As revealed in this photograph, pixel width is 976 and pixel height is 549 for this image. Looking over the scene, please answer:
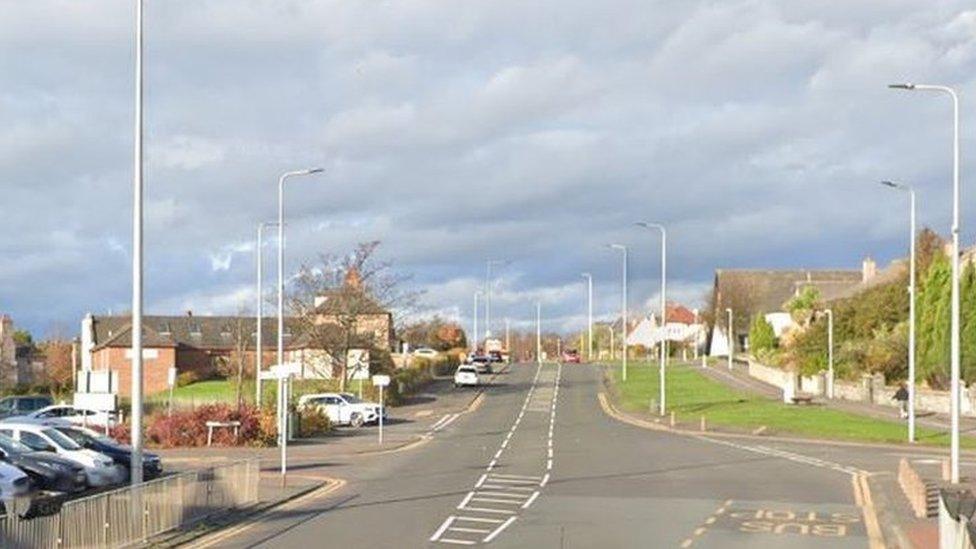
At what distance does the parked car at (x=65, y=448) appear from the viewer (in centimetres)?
3272

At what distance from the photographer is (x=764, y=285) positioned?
14588 cm

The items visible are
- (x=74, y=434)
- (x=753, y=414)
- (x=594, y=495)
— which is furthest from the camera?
(x=753, y=414)

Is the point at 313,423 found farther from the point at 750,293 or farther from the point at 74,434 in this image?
the point at 750,293

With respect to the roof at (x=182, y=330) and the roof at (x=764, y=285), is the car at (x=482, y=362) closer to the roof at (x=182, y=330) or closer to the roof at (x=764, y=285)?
the roof at (x=182, y=330)

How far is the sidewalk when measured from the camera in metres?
59.7

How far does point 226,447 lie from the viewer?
48.4 meters

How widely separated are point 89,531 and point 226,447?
29.8 meters

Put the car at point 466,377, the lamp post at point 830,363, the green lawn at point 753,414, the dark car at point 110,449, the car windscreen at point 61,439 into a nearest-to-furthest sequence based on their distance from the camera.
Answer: the car windscreen at point 61,439 < the dark car at point 110,449 < the green lawn at point 753,414 < the lamp post at point 830,363 < the car at point 466,377

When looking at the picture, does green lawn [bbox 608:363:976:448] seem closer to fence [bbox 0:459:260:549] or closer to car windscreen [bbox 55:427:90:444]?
car windscreen [bbox 55:427:90:444]

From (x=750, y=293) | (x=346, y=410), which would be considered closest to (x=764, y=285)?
(x=750, y=293)

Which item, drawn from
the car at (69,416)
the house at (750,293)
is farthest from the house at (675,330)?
the car at (69,416)

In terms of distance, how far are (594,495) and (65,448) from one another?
12622 mm

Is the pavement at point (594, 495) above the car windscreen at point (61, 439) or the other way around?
the other way around

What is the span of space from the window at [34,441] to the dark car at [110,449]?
1.24m
